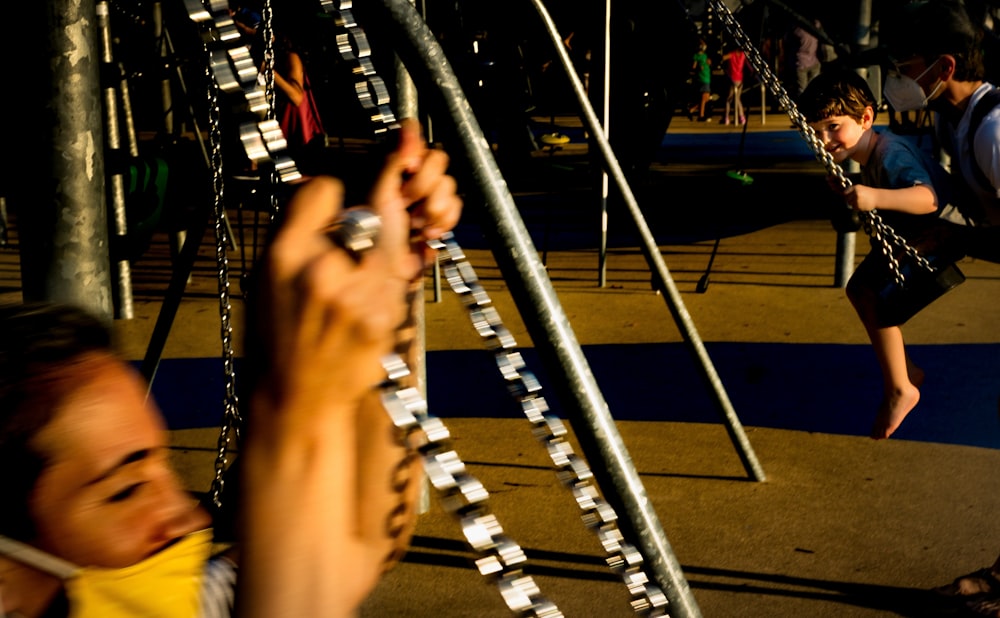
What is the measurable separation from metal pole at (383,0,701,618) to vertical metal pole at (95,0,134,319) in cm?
504

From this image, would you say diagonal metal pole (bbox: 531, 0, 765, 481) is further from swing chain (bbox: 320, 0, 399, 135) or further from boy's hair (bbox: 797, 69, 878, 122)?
swing chain (bbox: 320, 0, 399, 135)

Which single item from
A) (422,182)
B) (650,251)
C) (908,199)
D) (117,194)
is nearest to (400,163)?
(422,182)

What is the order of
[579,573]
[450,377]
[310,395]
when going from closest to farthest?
[310,395] → [579,573] → [450,377]

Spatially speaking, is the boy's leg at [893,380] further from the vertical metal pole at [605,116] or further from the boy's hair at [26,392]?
the boy's hair at [26,392]

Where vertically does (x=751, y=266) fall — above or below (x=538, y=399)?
below

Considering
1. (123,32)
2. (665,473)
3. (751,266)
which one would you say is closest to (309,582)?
(665,473)

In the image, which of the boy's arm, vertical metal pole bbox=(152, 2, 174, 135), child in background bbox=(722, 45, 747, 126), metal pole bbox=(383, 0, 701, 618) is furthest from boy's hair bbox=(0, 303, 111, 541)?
child in background bbox=(722, 45, 747, 126)

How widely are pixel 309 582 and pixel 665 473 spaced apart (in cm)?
365

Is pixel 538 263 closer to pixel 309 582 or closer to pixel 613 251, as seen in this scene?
pixel 309 582

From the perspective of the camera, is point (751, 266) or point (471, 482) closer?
point (471, 482)

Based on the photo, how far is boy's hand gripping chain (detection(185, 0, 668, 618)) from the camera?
1.09m

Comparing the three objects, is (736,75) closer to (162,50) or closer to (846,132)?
(162,50)

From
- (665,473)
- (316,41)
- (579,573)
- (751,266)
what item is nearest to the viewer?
(579,573)

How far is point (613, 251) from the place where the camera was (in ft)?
30.0
